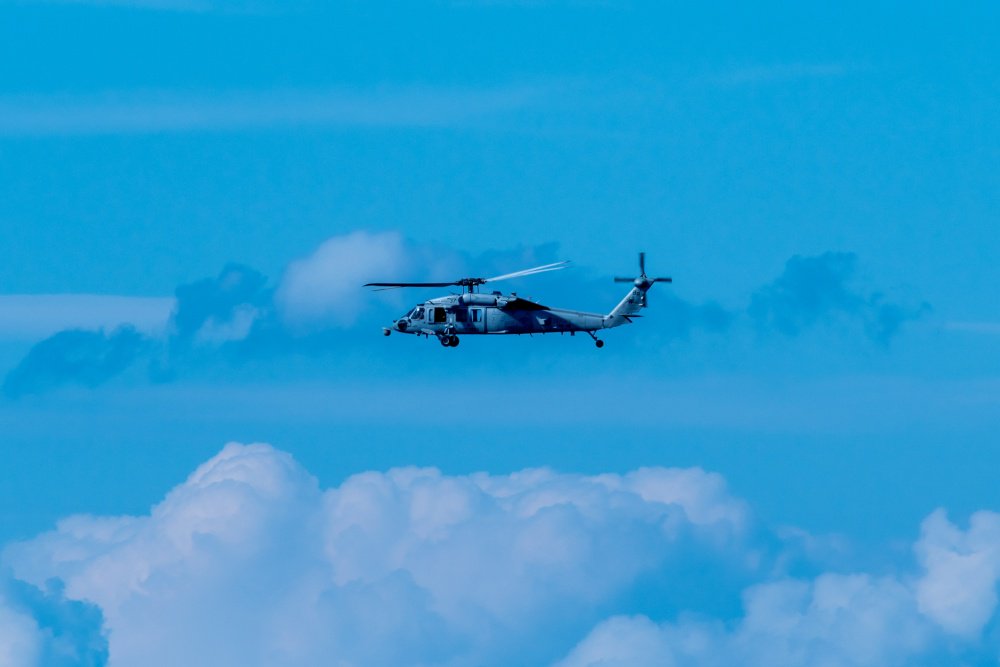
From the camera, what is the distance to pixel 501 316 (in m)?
153

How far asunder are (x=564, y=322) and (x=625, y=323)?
745 cm

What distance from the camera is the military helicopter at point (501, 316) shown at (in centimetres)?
15238

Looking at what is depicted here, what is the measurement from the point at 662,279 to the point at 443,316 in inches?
1010

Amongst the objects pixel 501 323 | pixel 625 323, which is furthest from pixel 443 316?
pixel 625 323

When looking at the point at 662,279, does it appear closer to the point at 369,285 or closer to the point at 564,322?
the point at 564,322

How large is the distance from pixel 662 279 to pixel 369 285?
112ft

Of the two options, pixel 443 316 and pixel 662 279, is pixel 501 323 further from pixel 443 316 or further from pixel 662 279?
pixel 662 279

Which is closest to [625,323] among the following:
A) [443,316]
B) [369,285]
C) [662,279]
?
[662,279]

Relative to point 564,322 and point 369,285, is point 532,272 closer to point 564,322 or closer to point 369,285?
point 564,322

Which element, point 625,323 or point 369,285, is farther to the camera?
point 625,323

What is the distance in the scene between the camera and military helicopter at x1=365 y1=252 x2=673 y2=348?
500 feet

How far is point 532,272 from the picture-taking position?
5871 inches

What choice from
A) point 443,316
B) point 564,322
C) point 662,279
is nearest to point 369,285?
point 443,316

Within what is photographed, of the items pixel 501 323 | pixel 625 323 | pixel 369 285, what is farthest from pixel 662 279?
pixel 369 285
